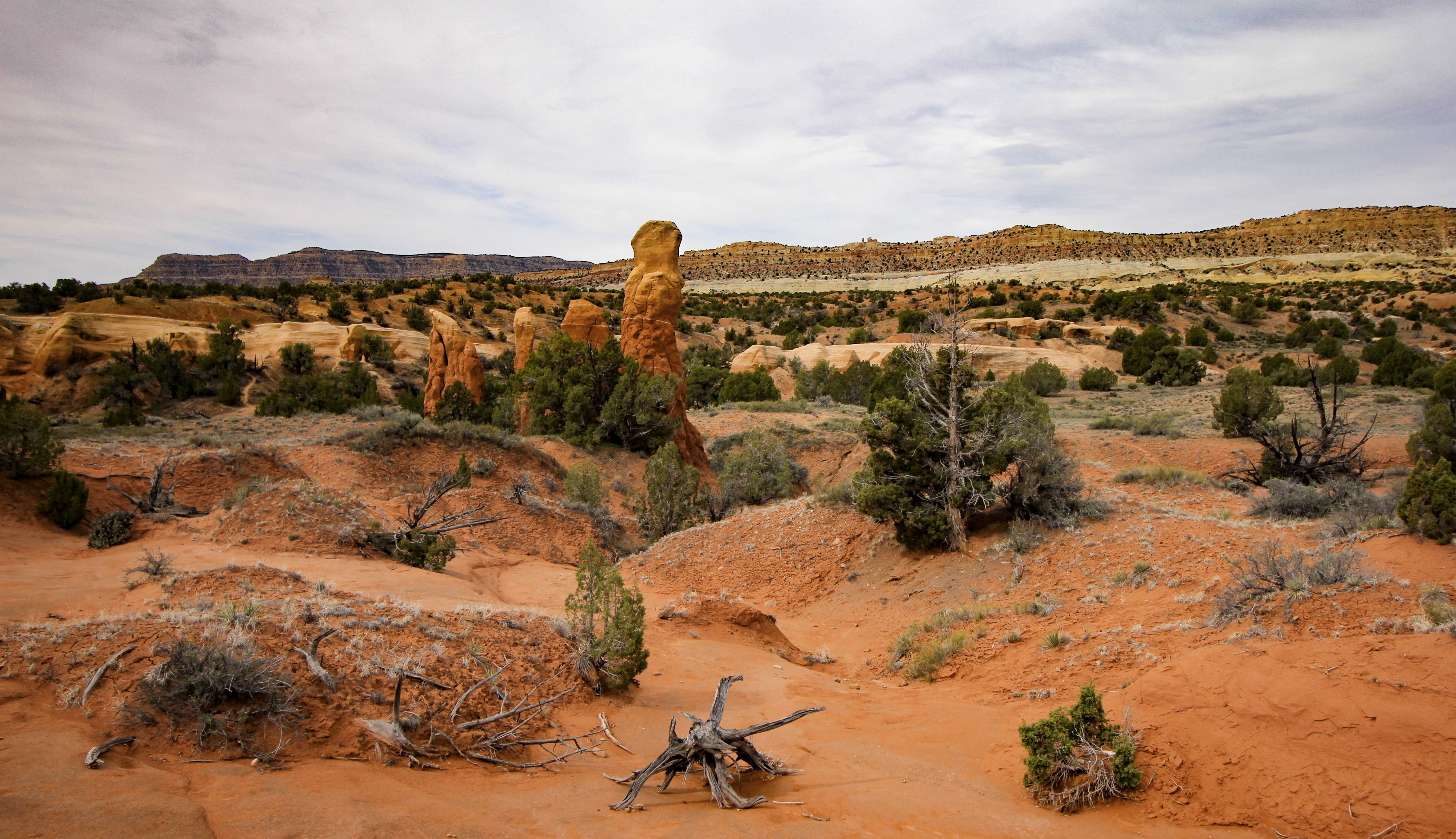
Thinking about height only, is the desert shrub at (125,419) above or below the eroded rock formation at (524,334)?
below

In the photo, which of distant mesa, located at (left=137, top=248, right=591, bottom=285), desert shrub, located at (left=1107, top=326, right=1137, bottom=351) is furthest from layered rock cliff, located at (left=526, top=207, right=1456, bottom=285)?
desert shrub, located at (left=1107, top=326, right=1137, bottom=351)

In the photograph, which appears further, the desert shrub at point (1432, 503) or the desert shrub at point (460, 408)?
the desert shrub at point (460, 408)

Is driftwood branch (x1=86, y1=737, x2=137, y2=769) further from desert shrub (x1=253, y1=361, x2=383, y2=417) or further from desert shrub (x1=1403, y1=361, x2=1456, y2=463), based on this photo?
desert shrub (x1=253, y1=361, x2=383, y2=417)

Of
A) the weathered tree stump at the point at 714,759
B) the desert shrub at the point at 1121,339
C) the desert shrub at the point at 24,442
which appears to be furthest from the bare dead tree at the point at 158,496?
the desert shrub at the point at 1121,339

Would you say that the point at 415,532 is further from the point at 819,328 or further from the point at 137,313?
the point at 819,328

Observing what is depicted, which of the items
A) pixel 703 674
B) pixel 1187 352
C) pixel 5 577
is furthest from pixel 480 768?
pixel 1187 352

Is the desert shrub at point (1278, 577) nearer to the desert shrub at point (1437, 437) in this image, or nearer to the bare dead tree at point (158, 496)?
the desert shrub at point (1437, 437)

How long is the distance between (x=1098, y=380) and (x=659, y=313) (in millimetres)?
24017

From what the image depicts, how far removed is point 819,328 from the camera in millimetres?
54469

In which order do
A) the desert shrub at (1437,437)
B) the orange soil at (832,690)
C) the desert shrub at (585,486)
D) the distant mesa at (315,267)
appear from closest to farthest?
the orange soil at (832,690) < the desert shrub at (1437,437) < the desert shrub at (585,486) < the distant mesa at (315,267)

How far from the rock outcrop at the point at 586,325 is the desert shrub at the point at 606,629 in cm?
1916

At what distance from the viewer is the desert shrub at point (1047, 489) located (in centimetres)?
1111

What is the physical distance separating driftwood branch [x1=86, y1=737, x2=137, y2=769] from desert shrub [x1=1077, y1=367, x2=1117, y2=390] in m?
36.8

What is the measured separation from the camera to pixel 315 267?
103125mm
